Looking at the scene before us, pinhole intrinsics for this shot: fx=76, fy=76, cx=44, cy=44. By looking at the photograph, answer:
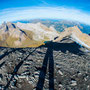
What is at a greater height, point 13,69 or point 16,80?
point 13,69

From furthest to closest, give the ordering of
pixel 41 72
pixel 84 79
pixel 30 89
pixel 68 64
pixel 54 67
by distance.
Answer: pixel 68 64
pixel 54 67
pixel 41 72
pixel 84 79
pixel 30 89

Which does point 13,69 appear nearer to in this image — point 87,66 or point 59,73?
point 59,73

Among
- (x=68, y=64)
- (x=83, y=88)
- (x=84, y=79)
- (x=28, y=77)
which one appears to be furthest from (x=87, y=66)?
(x=28, y=77)

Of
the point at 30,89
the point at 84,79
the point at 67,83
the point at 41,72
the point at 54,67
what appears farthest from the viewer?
the point at 54,67

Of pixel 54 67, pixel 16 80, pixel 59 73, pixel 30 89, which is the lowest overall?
pixel 30 89

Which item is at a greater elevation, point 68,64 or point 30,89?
point 68,64

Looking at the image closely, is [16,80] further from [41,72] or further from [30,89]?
[41,72]

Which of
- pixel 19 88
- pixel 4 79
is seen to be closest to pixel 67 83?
pixel 19 88

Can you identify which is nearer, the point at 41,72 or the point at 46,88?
the point at 46,88

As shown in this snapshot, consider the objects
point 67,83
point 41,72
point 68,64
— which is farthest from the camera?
point 68,64
